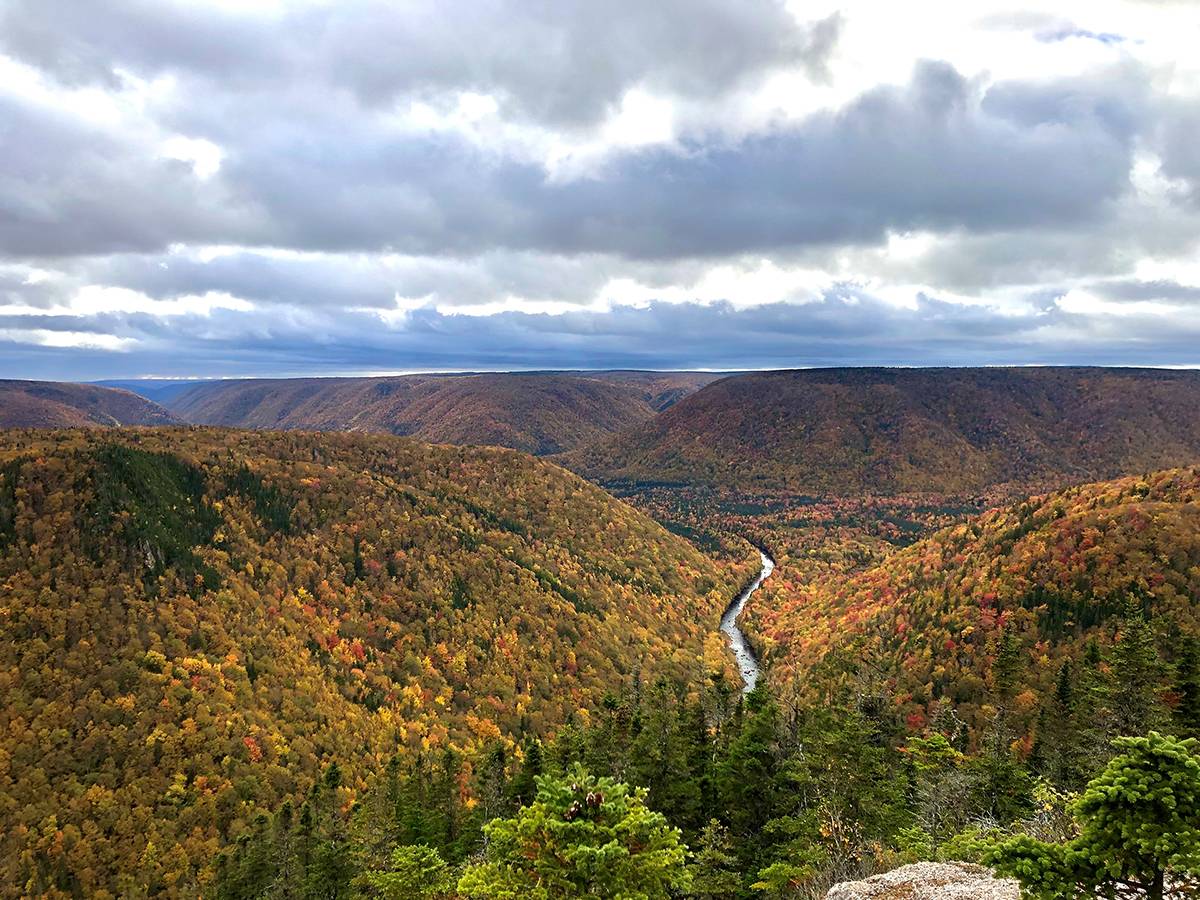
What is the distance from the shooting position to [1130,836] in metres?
13.0

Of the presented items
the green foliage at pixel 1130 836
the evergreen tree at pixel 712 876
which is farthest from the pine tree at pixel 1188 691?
the green foliage at pixel 1130 836

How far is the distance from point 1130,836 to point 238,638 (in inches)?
5144

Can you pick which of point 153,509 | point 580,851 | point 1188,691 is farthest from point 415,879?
point 153,509

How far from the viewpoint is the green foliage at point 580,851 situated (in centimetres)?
1925

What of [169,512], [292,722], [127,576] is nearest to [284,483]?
[169,512]

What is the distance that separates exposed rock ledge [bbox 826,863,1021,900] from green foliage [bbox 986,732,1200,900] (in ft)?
47.0

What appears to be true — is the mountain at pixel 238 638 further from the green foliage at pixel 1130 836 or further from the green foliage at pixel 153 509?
the green foliage at pixel 1130 836

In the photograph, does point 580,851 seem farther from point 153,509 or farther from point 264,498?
point 264,498

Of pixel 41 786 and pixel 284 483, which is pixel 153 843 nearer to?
Result: pixel 41 786

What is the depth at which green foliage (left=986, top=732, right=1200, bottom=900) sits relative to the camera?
12.8m

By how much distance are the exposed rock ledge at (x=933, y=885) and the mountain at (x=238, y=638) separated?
8734 centimetres

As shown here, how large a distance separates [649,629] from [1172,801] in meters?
162

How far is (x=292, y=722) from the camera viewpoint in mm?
106688

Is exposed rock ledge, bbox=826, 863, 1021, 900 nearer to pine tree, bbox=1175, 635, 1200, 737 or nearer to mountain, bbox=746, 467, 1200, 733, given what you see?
pine tree, bbox=1175, 635, 1200, 737
